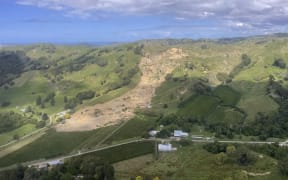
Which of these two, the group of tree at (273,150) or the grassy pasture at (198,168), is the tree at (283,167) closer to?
the grassy pasture at (198,168)

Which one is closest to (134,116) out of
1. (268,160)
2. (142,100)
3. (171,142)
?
(142,100)

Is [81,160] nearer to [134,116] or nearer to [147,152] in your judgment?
[147,152]

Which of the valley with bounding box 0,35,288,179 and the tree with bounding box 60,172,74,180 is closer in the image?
the tree with bounding box 60,172,74,180

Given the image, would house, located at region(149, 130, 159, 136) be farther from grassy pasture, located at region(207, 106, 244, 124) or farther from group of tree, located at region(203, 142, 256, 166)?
group of tree, located at region(203, 142, 256, 166)

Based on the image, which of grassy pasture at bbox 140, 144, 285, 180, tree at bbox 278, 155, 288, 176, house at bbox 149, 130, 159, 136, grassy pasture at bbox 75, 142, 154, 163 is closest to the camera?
tree at bbox 278, 155, 288, 176

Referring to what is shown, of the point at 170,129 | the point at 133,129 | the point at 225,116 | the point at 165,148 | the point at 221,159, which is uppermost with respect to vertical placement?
the point at 221,159

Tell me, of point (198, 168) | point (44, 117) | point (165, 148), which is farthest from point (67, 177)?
point (44, 117)

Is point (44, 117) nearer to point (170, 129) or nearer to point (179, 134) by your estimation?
point (170, 129)

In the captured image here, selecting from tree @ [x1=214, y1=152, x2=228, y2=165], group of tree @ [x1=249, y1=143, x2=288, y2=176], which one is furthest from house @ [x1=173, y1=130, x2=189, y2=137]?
tree @ [x1=214, y1=152, x2=228, y2=165]
